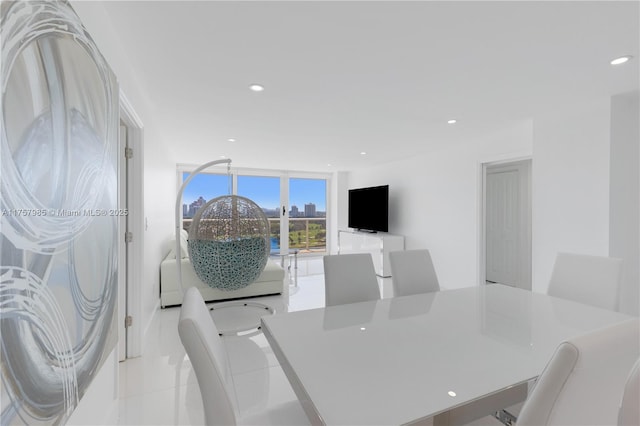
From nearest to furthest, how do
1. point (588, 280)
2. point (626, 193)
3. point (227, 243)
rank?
point (588, 280) < point (626, 193) < point (227, 243)

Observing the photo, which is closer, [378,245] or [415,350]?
[415,350]

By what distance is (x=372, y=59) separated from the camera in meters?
1.96

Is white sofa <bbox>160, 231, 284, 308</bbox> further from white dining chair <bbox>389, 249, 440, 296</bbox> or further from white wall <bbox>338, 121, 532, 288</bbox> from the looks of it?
white wall <bbox>338, 121, 532, 288</bbox>

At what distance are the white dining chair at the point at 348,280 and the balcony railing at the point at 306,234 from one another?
544cm

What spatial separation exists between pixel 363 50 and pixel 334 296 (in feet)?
5.43

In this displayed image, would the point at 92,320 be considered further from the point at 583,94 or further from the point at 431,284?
the point at 583,94

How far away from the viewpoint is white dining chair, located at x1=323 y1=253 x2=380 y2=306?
2.13 m

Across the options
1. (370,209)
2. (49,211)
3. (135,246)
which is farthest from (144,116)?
(370,209)

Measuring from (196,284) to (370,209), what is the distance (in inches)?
147

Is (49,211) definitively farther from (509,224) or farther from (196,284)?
(509,224)

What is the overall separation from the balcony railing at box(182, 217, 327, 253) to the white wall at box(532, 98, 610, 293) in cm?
541

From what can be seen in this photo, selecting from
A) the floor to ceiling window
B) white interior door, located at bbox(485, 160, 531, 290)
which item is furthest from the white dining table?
the floor to ceiling window

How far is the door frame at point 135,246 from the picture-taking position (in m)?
2.44

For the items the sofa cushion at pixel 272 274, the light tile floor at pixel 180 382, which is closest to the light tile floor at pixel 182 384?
the light tile floor at pixel 180 382
